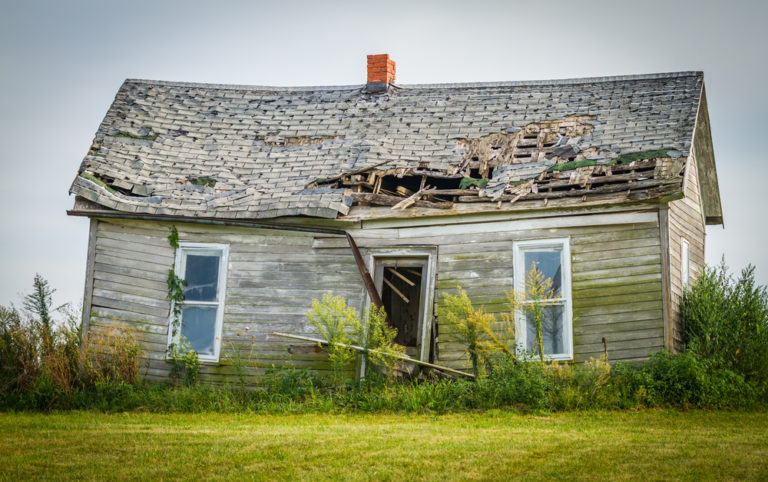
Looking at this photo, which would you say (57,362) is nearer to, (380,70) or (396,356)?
(396,356)

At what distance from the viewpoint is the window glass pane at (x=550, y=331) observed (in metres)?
13.4

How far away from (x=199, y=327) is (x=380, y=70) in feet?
22.6

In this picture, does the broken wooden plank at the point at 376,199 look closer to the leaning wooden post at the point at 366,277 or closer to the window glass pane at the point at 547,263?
the leaning wooden post at the point at 366,277

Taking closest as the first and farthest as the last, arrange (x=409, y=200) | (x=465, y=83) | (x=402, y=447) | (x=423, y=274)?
(x=402, y=447)
(x=409, y=200)
(x=423, y=274)
(x=465, y=83)

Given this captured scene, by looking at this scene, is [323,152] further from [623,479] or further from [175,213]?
[623,479]

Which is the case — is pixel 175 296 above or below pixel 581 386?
above

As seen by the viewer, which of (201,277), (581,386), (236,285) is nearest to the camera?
(581,386)

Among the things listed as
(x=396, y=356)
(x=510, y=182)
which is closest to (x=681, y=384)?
(x=396, y=356)

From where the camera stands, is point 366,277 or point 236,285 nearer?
point 366,277

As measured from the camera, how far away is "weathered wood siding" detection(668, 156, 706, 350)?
13.4m

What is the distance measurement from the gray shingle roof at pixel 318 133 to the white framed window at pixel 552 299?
1352 millimetres

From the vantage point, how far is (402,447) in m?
9.53

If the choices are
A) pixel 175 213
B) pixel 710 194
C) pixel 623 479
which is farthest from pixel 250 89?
pixel 623 479

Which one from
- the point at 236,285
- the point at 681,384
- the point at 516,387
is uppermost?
the point at 236,285
